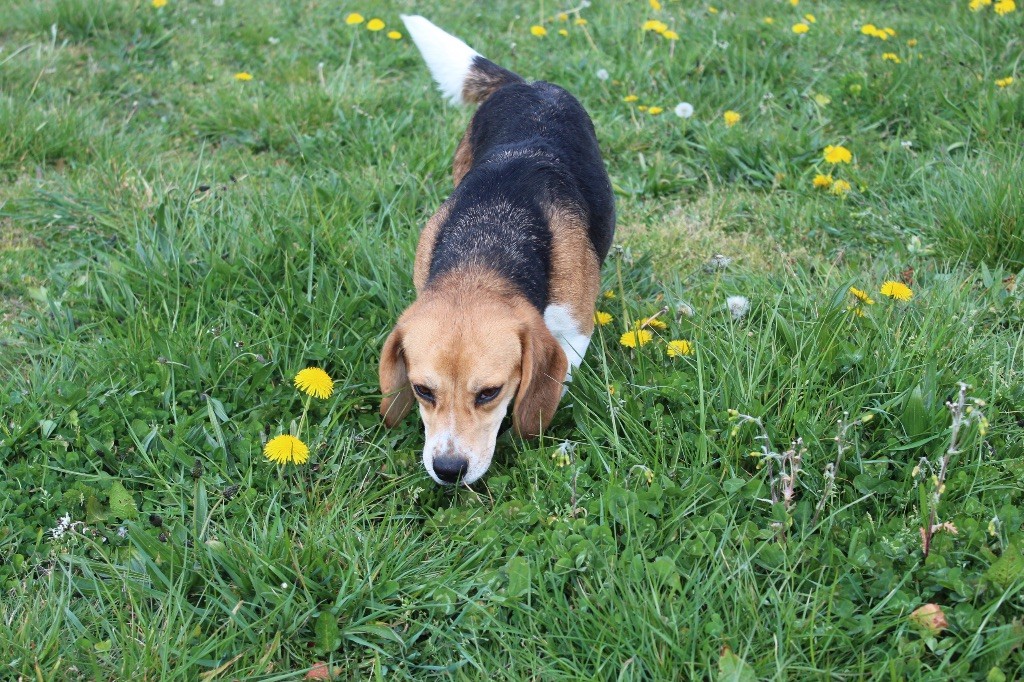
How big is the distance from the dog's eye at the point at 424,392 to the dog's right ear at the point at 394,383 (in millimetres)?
154

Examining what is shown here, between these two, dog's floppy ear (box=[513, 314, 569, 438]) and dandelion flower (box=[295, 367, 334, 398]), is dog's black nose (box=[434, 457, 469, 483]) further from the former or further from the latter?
dandelion flower (box=[295, 367, 334, 398])

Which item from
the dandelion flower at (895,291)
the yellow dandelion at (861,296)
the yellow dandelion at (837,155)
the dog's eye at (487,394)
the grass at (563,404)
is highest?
the dandelion flower at (895,291)

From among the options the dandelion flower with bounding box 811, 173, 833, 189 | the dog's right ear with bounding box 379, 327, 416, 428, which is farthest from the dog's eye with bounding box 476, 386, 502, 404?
the dandelion flower with bounding box 811, 173, 833, 189

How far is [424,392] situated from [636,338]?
0.87 m

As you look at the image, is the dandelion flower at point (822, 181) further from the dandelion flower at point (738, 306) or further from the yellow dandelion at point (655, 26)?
the yellow dandelion at point (655, 26)

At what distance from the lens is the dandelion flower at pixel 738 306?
377cm

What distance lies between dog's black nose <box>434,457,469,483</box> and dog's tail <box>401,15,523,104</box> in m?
2.59

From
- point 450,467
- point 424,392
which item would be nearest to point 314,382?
point 424,392

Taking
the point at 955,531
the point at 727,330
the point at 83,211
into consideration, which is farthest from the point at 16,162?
the point at 955,531

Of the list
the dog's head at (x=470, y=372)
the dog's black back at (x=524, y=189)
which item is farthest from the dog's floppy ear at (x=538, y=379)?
the dog's black back at (x=524, y=189)

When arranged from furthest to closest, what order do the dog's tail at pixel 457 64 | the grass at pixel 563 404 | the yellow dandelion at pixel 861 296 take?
the dog's tail at pixel 457 64 < the yellow dandelion at pixel 861 296 < the grass at pixel 563 404

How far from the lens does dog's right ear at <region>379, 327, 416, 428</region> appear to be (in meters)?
3.28

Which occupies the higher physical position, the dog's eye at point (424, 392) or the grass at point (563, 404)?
the dog's eye at point (424, 392)

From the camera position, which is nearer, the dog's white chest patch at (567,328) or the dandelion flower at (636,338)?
the dandelion flower at (636,338)
